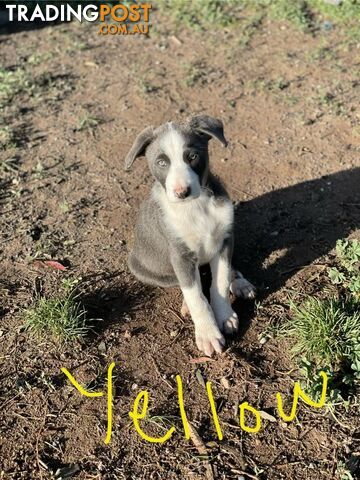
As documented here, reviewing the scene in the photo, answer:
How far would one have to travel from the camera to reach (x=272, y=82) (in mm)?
7125

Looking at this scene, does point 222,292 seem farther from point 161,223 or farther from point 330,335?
point 330,335

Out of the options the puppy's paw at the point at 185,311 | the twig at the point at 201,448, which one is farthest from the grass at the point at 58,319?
the twig at the point at 201,448

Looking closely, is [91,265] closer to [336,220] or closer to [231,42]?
[336,220]

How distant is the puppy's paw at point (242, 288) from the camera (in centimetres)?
460

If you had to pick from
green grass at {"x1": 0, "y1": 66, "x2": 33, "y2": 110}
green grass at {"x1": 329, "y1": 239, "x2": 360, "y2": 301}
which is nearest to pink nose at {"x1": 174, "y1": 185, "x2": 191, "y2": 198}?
green grass at {"x1": 329, "y1": 239, "x2": 360, "y2": 301}

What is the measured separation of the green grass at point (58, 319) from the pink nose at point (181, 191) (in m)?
1.46

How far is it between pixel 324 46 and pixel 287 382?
5200mm

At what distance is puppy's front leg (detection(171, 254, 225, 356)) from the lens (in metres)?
4.12

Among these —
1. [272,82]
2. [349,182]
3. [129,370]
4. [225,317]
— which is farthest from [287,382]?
[272,82]

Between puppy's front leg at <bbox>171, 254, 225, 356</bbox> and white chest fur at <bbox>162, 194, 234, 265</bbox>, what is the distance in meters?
0.14

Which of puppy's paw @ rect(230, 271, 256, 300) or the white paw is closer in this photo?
the white paw

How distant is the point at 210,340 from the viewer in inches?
167

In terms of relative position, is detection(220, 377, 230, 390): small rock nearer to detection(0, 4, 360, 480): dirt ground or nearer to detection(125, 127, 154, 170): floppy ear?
detection(0, 4, 360, 480): dirt ground

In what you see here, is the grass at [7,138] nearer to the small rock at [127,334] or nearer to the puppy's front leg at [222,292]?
the small rock at [127,334]
